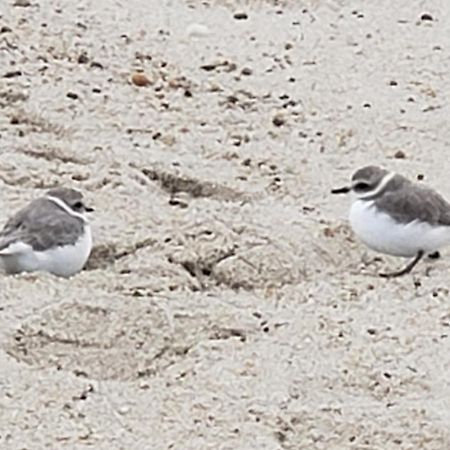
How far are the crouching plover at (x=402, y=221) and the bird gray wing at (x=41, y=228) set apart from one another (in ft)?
3.86

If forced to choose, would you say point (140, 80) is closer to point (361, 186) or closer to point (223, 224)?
point (223, 224)

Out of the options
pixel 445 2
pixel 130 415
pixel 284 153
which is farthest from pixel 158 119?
pixel 130 415

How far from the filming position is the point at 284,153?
8375mm

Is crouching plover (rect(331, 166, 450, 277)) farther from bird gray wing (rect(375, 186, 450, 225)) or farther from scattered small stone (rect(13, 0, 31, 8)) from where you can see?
scattered small stone (rect(13, 0, 31, 8))

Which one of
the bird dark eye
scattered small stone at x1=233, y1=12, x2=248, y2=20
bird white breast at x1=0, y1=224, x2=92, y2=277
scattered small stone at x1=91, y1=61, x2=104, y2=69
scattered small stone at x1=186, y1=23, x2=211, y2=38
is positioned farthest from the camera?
scattered small stone at x1=233, y1=12, x2=248, y2=20

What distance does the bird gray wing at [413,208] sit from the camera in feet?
23.7

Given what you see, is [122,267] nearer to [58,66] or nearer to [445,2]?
[58,66]

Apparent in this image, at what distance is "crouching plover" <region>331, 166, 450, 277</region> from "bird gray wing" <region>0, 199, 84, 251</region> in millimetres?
1176

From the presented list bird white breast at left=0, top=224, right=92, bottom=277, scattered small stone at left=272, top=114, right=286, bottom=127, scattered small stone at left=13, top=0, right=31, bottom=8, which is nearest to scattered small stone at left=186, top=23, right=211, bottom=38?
scattered small stone at left=13, top=0, right=31, bottom=8

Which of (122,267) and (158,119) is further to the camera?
(158,119)

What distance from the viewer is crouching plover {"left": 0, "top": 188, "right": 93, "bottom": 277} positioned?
6855 millimetres

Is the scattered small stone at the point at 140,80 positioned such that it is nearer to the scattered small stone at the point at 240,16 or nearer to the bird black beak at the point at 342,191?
the scattered small stone at the point at 240,16

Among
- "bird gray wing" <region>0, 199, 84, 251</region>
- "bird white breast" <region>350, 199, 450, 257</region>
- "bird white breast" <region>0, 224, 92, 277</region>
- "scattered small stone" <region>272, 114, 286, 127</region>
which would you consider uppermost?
"bird white breast" <region>350, 199, 450, 257</region>

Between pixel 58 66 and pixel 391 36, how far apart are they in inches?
77.3
